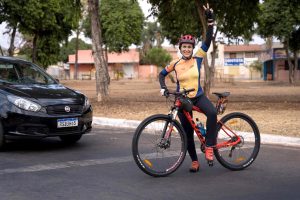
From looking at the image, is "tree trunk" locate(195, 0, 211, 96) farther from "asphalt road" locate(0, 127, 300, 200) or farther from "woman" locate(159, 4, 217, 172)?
"woman" locate(159, 4, 217, 172)

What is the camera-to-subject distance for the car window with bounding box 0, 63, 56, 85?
9.46 metres

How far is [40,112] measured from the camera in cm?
823

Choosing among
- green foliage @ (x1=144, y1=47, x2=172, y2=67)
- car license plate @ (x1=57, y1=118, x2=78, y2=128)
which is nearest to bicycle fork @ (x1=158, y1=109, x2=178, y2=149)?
car license plate @ (x1=57, y1=118, x2=78, y2=128)

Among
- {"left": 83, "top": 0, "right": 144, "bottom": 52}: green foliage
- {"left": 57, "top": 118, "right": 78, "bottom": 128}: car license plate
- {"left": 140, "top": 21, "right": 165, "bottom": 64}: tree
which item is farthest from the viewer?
{"left": 140, "top": 21, "right": 165, "bottom": 64}: tree

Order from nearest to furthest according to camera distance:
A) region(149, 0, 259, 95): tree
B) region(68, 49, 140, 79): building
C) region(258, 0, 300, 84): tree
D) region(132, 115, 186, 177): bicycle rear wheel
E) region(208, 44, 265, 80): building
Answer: region(132, 115, 186, 177): bicycle rear wheel → region(149, 0, 259, 95): tree → region(258, 0, 300, 84): tree → region(208, 44, 265, 80): building → region(68, 49, 140, 79): building

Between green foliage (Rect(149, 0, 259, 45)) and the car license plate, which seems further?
green foliage (Rect(149, 0, 259, 45))

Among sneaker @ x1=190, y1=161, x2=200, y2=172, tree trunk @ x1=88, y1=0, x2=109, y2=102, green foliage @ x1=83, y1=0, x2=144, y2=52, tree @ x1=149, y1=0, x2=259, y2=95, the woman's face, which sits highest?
green foliage @ x1=83, y1=0, x2=144, y2=52

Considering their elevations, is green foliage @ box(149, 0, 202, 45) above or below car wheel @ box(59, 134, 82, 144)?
above

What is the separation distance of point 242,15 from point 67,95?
1234 centimetres

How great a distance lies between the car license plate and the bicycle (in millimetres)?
2277

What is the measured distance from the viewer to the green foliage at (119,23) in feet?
187

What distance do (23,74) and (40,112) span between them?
179 centimetres

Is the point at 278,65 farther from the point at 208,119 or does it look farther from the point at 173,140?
the point at 173,140

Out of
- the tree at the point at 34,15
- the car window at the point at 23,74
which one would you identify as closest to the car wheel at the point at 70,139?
the car window at the point at 23,74
